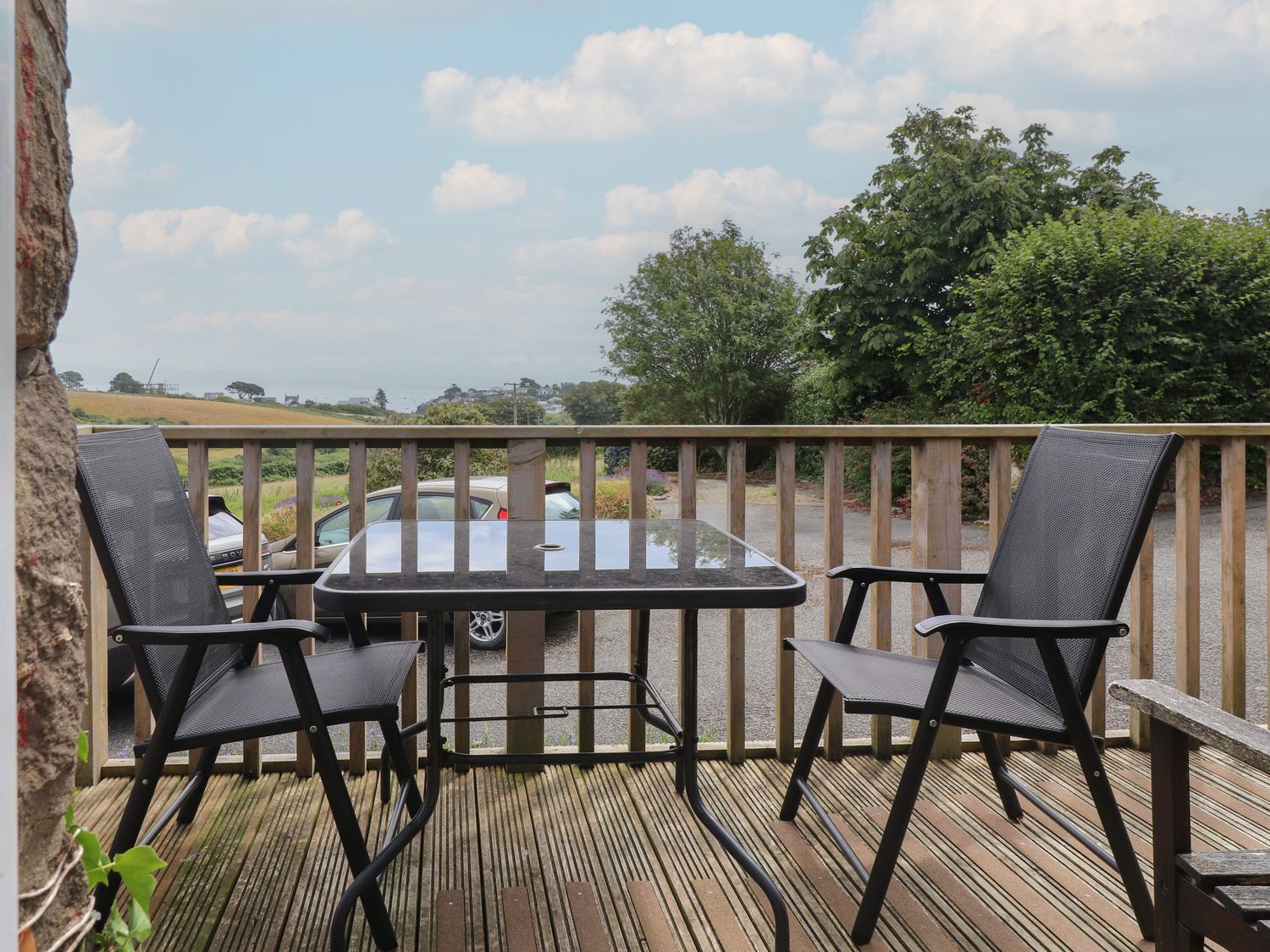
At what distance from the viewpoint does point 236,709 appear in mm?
1770

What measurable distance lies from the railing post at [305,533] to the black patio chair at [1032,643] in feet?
4.59

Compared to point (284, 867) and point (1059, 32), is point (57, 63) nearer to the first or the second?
point (284, 867)

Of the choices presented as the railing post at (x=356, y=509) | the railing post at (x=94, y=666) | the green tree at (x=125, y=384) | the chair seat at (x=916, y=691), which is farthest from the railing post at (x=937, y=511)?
the green tree at (x=125, y=384)

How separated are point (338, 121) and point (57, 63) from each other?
32.0 metres

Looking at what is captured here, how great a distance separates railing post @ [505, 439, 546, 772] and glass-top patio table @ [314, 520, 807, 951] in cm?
20

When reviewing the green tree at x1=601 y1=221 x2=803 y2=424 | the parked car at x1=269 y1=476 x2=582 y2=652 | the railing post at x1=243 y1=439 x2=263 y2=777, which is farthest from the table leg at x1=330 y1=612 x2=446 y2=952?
the green tree at x1=601 y1=221 x2=803 y2=424

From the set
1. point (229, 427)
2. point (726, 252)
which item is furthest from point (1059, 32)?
point (229, 427)

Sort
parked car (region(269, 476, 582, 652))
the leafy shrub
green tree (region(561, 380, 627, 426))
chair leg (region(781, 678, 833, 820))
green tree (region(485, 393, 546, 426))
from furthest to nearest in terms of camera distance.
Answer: green tree (region(561, 380, 627, 426)) < green tree (region(485, 393, 546, 426)) < the leafy shrub < parked car (region(269, 476, 582, 652)) < chair leg (region(781, 678, 833, 820))

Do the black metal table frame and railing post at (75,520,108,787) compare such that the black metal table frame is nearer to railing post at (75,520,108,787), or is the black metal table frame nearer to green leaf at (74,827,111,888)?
green leaf at (74,827,111,888)

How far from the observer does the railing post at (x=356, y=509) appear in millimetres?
2512

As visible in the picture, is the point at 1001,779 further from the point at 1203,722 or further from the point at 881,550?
the point at 1203,722

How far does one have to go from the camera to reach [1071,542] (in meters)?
1.97

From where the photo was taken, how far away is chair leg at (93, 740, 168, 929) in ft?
5.40

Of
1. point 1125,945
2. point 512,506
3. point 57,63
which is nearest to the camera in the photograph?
point 57,63
